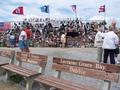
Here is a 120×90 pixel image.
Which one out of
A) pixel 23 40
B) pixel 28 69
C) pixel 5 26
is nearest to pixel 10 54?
pixel 28 69

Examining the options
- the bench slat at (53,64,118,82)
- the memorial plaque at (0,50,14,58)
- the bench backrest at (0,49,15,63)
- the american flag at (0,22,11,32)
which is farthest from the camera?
the american flag at (0,22,11,32)

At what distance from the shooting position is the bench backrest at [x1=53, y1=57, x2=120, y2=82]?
265 inches

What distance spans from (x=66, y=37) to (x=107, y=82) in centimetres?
2692

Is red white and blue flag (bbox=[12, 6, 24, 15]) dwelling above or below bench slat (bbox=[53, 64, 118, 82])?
above

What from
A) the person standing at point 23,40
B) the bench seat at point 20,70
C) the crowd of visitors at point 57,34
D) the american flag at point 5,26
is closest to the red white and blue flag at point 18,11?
the american flag at point 5,26

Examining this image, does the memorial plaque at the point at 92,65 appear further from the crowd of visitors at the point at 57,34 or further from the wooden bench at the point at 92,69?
the crowd of visitors at the point at 57,34

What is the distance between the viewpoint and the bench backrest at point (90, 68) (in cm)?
674

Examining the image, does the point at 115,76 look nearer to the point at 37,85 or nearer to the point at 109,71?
the point at 109,71

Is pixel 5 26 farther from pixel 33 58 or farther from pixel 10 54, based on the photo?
pixel 33 58

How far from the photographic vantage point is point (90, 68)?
291 inches

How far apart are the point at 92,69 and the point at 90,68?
→ 8 centimetres

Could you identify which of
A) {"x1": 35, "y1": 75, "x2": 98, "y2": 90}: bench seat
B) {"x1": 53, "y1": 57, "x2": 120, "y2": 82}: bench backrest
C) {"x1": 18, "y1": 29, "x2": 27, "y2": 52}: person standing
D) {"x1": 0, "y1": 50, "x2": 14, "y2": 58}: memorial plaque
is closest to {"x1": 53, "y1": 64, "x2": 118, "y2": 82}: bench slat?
{"x1": 53, "y1": 57, "x2": 120, "y2": 82}: bench backrest

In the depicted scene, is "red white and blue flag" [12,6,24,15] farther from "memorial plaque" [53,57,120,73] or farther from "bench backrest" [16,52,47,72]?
"memorial plaque" [53,57,120,73]

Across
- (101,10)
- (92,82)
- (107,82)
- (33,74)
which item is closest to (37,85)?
(33,74)
